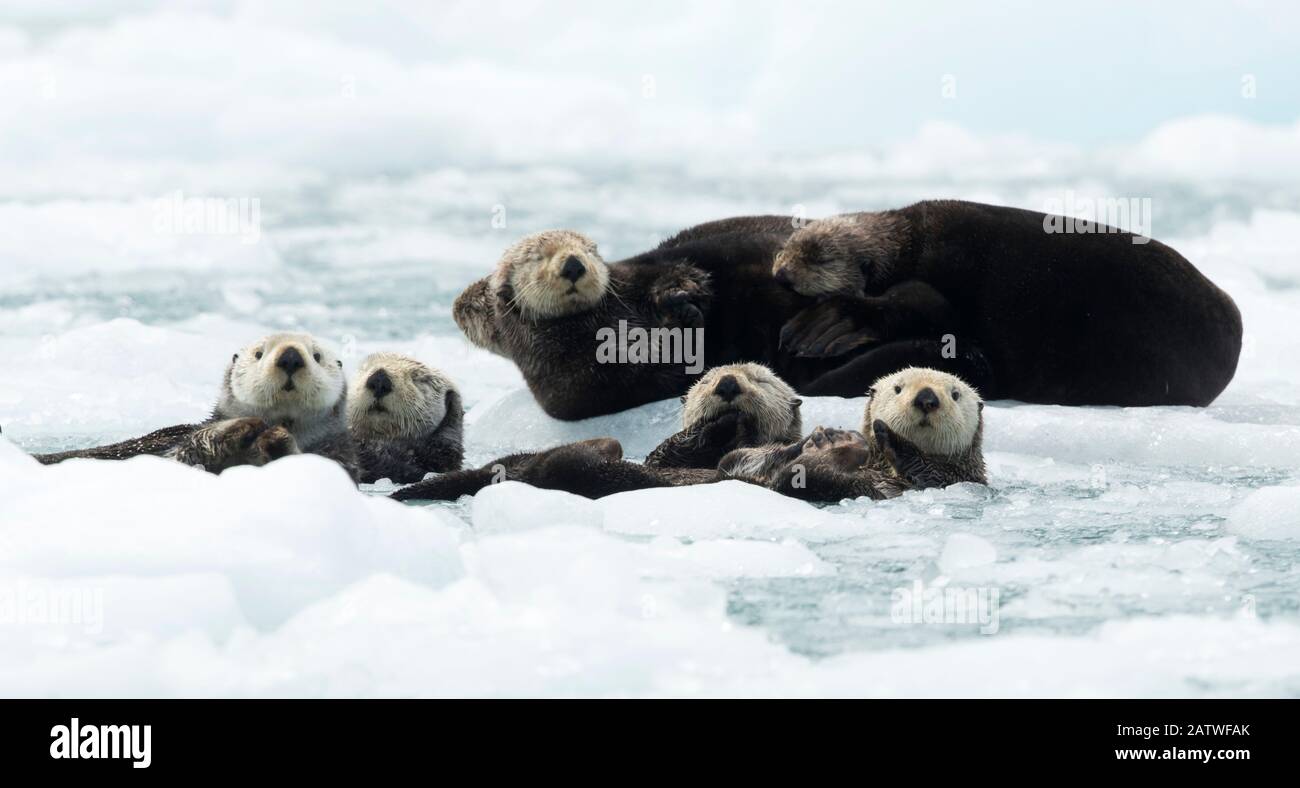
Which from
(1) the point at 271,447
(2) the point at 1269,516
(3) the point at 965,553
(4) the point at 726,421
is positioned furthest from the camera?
(4) the point at 726,421

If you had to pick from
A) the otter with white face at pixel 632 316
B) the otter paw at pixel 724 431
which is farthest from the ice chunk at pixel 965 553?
the otter with white face at pixel 632 316

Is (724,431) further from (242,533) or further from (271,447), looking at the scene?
(242,533)

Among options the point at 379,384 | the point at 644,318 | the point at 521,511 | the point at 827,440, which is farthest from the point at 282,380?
the point at 827,440

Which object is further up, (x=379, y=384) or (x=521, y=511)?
(x=379, y=384)

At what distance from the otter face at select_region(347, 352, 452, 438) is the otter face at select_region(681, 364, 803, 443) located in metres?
1.25

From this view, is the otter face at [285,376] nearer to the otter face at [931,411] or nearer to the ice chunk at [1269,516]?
the otter face at [931,411]

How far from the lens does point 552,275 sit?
6.90m

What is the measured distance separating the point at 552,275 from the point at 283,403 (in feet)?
5.09

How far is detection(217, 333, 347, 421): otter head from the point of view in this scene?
5.83 m
